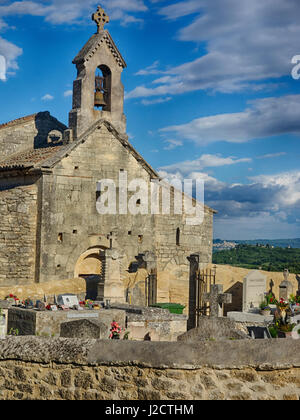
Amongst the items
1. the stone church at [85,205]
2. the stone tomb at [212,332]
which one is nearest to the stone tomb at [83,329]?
the stone tomb at [212,332]

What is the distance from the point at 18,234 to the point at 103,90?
7.50 metres

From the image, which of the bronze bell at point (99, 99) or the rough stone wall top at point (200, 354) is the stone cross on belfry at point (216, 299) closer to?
the rough stone wall top at point (200, 354)

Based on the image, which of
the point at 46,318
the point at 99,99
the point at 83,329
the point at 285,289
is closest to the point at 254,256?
the point at 285,289

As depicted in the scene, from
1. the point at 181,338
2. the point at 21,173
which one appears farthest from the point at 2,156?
the point at 181,338

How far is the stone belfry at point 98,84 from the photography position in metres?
24.1

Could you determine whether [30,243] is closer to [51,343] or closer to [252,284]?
[252,284]

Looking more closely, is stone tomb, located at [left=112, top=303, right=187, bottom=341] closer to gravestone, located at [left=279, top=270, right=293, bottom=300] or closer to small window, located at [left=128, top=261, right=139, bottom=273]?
gravestone, located at [left=279, top=270, right=293, bottom=300]

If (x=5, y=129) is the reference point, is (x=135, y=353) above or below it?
below

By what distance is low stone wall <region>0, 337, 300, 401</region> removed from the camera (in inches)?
194

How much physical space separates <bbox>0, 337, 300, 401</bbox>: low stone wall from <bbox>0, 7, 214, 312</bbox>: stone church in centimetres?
1326

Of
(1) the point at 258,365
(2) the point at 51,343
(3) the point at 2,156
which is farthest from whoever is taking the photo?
(3) the point at 2,156

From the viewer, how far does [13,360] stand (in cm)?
570

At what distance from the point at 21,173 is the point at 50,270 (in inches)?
159

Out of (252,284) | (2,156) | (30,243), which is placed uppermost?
(2,156)
